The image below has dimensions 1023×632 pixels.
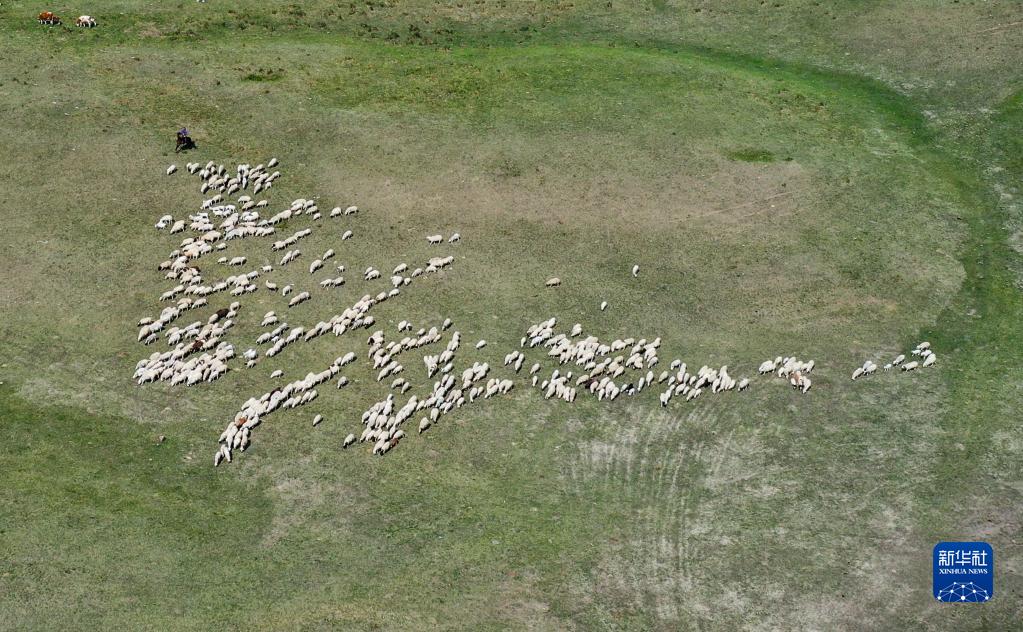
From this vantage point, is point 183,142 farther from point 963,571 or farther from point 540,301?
point 963,571

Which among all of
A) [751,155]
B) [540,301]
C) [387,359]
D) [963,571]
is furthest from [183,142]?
[963,571]

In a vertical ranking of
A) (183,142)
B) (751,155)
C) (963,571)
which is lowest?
(963,571)

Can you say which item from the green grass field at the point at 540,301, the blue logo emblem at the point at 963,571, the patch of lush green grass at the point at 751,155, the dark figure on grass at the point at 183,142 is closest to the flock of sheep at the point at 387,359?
the green grass field at the point at 540,301

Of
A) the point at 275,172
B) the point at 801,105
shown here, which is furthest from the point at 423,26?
the point at 801,105

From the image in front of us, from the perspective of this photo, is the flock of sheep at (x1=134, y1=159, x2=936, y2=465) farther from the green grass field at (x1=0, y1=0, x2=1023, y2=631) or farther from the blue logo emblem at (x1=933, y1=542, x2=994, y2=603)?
the blue logo emblem at (x1=933, y1=542, x2=994, y2=603)

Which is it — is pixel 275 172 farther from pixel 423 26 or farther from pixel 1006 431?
pixel 1006 431

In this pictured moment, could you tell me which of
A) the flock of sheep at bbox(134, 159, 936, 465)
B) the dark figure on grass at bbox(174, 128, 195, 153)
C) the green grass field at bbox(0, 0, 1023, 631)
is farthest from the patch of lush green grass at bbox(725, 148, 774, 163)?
the dark figure on grass at bbox(174, 128, 195, 153)
